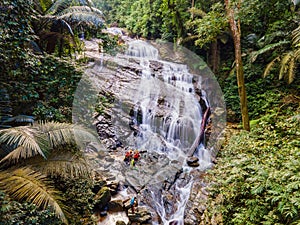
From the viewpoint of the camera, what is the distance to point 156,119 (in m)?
9.20

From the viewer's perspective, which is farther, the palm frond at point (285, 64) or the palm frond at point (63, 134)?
the palm frond at point (285, 64)

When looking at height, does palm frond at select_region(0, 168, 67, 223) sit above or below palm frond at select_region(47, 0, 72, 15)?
below

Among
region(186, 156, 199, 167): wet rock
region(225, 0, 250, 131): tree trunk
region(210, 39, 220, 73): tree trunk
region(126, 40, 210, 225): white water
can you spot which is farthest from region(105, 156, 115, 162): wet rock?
region(210, 39, 220, 73): tree trunk

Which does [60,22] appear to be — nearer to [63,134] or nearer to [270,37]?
[63,134]

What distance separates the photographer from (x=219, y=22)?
6.95 m

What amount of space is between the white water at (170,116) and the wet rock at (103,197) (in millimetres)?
1363

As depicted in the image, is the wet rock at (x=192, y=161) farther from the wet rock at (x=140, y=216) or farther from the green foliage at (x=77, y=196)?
the green foliage at (x=77, y=196)

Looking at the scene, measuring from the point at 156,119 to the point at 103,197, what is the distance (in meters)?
4.46

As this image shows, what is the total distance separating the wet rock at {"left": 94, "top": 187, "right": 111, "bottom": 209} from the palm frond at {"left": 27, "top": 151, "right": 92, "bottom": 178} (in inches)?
83.6

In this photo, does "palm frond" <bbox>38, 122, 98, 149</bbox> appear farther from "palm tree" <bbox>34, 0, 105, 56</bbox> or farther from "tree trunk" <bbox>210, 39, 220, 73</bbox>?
"tree trunk" <bbox>210, 39, 220, 73</bbox>

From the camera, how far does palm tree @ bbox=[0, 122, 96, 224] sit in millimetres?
2828

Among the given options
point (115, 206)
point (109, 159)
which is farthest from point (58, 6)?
point (115, 206)

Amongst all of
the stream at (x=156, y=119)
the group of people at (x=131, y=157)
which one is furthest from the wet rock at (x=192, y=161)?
the group of people at (x=131, y=157)

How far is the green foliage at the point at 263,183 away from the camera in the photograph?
2.91 m
